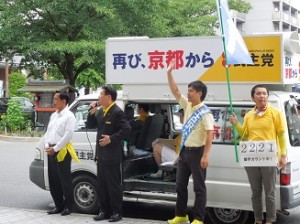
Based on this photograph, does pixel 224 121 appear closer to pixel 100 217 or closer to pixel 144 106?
pixel 144 106

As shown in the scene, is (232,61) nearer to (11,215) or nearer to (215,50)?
(215,50)

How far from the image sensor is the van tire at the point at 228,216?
284 inches

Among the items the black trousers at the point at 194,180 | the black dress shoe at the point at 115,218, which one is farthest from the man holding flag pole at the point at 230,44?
the black dress shoe at the point at 115,218

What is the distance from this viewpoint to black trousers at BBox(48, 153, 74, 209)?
7602mm

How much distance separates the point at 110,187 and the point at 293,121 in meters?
2.50

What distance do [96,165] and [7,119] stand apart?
14.8 meters

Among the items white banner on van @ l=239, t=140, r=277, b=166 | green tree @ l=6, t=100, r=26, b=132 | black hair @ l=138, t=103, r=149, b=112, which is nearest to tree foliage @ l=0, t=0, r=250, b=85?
green tree @ l=6, t=100, r=26, b=132

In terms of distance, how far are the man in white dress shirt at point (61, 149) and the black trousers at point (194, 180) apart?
1.64 metres

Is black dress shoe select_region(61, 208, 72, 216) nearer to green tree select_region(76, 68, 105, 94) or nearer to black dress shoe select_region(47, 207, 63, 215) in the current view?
black dress shoe select_region(47, 207, 63, 215)

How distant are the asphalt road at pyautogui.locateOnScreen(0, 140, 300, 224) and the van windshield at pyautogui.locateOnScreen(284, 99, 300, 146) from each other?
1272 millimetres

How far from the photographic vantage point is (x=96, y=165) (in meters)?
7.84

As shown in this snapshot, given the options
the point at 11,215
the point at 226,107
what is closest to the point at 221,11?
the point at 226,107

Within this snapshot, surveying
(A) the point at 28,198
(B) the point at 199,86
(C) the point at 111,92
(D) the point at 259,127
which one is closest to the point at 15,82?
(A) the point at 28,198

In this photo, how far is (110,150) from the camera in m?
7.25
